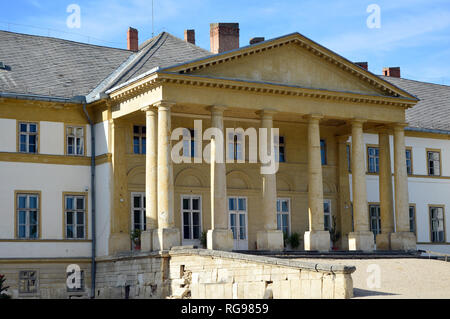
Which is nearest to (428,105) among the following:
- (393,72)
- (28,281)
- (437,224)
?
(393,72)

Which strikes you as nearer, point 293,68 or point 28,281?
point 28,281

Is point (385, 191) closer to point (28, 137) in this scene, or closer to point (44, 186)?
point (44, 186)

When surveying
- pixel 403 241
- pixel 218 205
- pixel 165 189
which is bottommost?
pixel 403 241

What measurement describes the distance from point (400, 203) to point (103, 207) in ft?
44.4

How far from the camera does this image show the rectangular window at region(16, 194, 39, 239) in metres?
35.9

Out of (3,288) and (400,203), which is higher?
(400,203)

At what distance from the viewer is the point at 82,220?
122 feet

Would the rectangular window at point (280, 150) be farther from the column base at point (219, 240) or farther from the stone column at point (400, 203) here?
the column base at point (219, 240)

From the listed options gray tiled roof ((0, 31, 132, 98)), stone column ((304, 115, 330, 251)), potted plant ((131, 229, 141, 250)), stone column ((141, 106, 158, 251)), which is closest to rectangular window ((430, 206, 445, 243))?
stone column ((304, 115, 330, 251))

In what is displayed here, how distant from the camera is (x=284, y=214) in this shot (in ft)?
135

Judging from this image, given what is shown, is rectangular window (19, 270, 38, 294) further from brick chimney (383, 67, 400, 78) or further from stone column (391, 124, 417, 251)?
brick chimney (383, 67, 400, 78)
